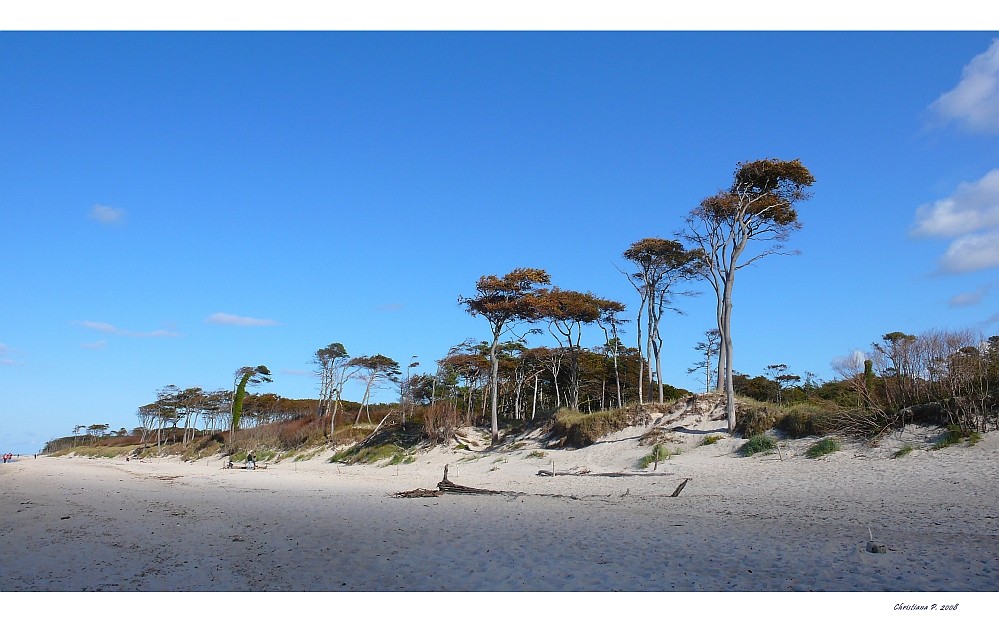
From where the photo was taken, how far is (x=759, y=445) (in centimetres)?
1906

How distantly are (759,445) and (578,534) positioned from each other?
1120 cm

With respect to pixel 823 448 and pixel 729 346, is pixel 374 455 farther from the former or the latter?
pixel 823 448

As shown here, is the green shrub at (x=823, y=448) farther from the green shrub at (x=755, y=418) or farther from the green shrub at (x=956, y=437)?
the green shrub at (x=755, y=418)

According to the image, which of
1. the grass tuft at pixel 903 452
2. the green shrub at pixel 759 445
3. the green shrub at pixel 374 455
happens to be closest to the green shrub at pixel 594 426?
the green shrub at pixel 759 445

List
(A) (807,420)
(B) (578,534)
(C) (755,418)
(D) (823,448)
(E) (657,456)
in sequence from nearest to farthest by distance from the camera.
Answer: (B) (578,534), (D) (823,448), (A) (807,420), (E) (657,456), (C) (755,418)

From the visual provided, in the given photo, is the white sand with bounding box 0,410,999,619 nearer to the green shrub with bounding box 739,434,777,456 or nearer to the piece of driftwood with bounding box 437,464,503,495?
the green shrub with bounding box 739,434,777,456

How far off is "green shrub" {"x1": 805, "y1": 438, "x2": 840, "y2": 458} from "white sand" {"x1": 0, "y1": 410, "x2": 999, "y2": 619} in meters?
0.38

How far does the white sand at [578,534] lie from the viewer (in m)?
7.45

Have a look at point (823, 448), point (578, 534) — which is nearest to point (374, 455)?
point (823, 448)

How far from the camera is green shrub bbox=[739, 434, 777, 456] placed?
1883 centimetres

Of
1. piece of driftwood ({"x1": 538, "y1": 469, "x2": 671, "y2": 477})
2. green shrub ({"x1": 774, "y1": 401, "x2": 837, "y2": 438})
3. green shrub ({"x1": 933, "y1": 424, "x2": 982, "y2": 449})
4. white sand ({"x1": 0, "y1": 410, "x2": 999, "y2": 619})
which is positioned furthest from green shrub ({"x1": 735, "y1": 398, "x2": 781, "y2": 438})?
green shrub ({"x1": 933, "y1": 424, "x2": 982, "y2": 449})

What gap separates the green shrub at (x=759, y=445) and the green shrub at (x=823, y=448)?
4.65 ft

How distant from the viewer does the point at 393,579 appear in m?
7.76
